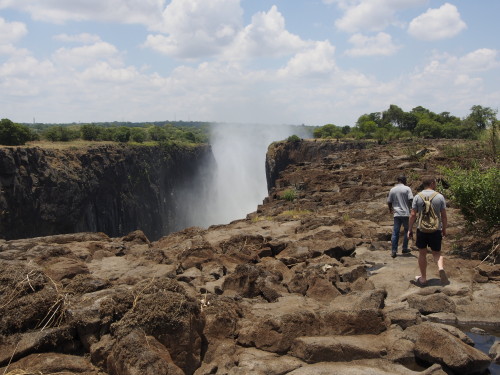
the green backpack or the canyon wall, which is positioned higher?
the green backpack

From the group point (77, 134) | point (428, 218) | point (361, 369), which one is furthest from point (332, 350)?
point (77, 134)

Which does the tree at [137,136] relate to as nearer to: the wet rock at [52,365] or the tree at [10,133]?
the tree at [10,133]

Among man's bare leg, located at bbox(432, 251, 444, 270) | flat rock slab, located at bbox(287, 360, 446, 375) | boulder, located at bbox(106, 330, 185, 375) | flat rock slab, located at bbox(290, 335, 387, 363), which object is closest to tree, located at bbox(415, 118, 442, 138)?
man's bare leg, located at bbox(432, 251, 444, 270)

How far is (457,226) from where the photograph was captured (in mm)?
10977

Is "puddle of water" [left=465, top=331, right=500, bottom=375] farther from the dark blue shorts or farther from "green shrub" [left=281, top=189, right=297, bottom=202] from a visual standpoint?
"green shrub" [left=281, top=189, right=297, bottom=202]

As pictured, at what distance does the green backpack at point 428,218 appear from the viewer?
728 centimetres

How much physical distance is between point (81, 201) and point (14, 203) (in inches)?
357

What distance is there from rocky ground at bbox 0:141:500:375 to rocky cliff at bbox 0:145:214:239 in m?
33.6

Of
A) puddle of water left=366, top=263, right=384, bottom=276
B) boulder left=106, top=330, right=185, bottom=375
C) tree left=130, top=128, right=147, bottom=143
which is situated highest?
tree left=130, top=128, right=147, bottom=143

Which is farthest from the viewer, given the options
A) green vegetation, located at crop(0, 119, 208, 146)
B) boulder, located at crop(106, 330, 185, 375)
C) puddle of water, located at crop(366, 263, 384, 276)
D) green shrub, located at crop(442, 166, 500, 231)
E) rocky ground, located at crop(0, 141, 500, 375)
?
green vegetation, located at crop(0, 119, 208, 146)

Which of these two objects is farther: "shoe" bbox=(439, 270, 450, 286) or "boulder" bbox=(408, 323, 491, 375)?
"shoe" bbox=(439, 270, 450, 286)

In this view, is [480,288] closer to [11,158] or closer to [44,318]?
[44,318]

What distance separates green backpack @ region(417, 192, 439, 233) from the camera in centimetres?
728

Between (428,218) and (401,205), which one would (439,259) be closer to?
(428,218)
